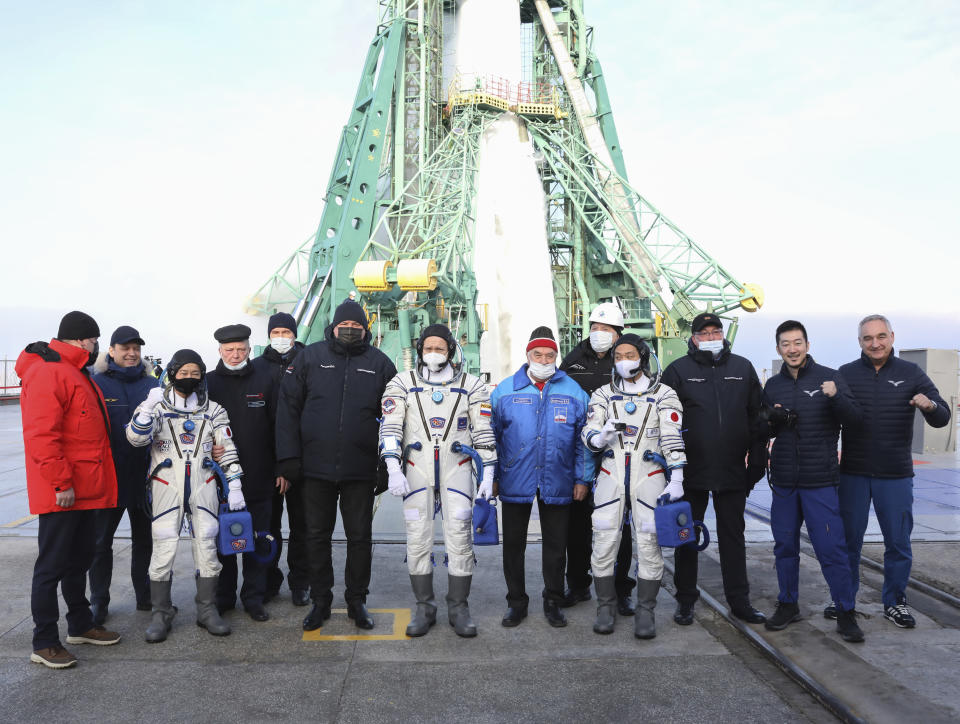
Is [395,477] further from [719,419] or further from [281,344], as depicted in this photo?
[719,419]

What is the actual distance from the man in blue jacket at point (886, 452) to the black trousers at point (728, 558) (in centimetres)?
67

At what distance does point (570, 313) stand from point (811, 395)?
25997 mm

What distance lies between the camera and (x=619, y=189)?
28.7 metres

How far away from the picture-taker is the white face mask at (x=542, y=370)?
4.94 metres

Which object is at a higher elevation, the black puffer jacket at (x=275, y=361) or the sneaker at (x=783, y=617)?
the black puffer jacket at (x=275, y=361)

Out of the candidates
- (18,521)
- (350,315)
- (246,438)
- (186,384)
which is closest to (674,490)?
(350,315)

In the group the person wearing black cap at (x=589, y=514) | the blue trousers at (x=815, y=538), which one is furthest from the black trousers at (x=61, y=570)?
the blue trousers at (x=815, y=538)

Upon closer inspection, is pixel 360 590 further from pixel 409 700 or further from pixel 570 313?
pixel 570 313

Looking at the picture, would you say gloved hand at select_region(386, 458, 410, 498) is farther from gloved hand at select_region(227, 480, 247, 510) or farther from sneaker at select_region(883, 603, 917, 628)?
sneaker at select_region(883, 603, 917, 628)

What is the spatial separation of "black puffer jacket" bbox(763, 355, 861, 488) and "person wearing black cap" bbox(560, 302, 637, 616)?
4.19ft

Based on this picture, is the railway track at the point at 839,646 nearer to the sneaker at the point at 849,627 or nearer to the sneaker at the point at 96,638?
the sneaker at the point at 849,627

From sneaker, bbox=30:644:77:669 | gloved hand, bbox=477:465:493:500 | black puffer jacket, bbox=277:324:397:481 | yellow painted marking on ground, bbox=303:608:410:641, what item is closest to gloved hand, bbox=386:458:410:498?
black puffer jacket, bbox=277:324:397:481

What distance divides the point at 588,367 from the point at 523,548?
160 cm

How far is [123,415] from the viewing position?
16.7 feet
